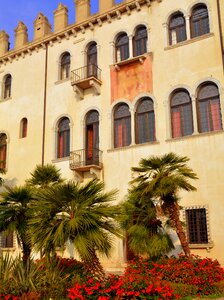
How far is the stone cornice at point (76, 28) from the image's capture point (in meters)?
19.9

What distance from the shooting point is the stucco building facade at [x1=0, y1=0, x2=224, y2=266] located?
1608 centimetres

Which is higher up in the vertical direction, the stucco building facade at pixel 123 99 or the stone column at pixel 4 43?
the stone column at pixel 4 43

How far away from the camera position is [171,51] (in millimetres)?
18062

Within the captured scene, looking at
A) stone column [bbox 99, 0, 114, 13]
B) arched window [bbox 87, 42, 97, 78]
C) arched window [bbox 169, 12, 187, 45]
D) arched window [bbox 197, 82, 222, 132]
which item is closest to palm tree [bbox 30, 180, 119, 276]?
arched window [bbox 197, 82, 222, 132]

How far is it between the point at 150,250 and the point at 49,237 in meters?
4.46

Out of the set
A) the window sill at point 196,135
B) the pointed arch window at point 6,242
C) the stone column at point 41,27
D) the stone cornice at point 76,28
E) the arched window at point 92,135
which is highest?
the stone column at point 41,27

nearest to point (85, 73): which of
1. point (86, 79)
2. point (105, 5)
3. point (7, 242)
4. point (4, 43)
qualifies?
point (86, 79)

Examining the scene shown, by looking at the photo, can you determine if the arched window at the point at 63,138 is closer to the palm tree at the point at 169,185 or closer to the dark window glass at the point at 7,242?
the dark window glass at the point at 7,242

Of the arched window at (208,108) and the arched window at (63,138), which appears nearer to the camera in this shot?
the arched window at (208,108)

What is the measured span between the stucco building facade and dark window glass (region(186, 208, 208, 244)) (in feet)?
0.14

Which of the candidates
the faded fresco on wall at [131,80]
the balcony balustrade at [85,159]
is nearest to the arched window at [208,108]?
the faded fresco on wall at [131,80]

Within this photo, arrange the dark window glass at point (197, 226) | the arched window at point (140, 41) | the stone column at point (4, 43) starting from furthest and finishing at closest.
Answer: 1. the stone column at point (4, 43)
2. the arched window at point (140, 41)
3. the dark window glass at point (197, 226)

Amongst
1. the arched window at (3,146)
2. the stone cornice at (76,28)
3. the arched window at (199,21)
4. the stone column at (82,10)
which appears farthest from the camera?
the arched window at (3,146)

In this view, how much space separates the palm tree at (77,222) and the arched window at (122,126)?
8.90m
